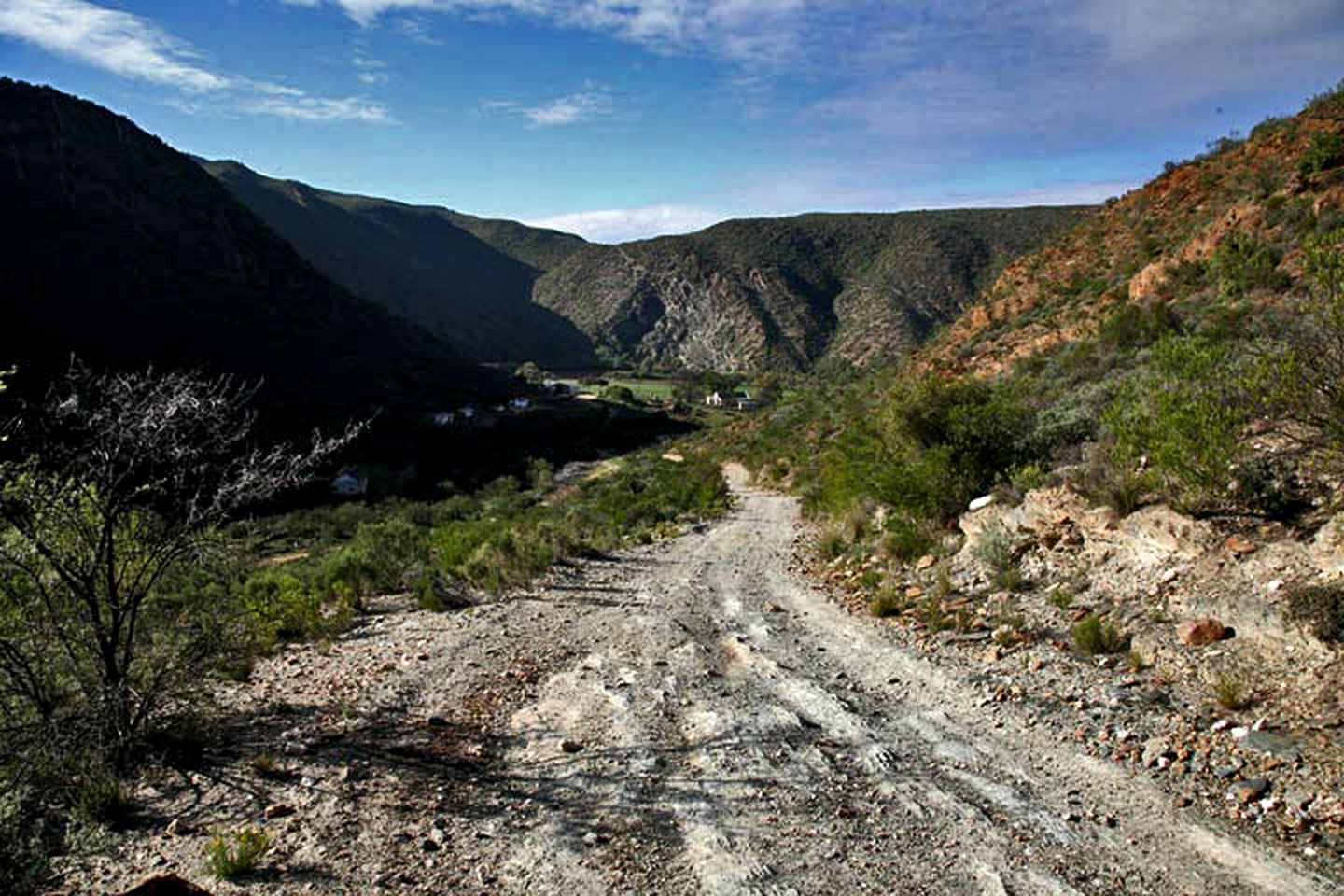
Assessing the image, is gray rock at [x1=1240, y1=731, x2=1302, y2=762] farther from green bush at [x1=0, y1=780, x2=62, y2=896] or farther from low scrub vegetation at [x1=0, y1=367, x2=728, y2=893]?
green bush at [x1=0, y1=780, x2=62, y2=896]

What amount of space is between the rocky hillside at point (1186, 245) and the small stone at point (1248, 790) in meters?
14.2

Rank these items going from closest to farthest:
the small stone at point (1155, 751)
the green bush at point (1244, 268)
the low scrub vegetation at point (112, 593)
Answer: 1. the low scrub vegetation at point (112, 593)
2. the small stone at point (1155, 751)
3. the green bush at point (1244, 268)

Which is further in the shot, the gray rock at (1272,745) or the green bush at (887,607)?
the green bush at (887,607)

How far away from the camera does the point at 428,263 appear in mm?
141000

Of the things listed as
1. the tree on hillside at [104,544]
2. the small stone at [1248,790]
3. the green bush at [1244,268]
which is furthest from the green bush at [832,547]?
the green bush at [1244,268]

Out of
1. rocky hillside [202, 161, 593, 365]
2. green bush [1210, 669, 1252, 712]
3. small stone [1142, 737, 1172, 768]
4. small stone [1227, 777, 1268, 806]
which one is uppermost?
rocky hillside [202, 161, 593, 365]

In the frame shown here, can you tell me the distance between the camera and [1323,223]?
677 inches

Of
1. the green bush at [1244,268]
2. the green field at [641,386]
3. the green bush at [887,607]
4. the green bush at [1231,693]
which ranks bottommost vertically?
the green field at [641,386]

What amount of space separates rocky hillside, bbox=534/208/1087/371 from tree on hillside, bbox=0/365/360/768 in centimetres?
8272

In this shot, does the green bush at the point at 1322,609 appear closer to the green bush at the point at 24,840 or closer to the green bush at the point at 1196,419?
the green bush at the point at 1196,419

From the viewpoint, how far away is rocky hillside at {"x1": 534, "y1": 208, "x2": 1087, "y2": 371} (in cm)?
9231

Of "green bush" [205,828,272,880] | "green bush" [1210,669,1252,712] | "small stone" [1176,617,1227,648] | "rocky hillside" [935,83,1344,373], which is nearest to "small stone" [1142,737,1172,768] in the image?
"green bush" [1210,669,1252,712]

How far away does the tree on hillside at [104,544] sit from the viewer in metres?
5.29

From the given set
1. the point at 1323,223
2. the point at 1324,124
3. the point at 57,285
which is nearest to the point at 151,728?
the point at 1323,223
